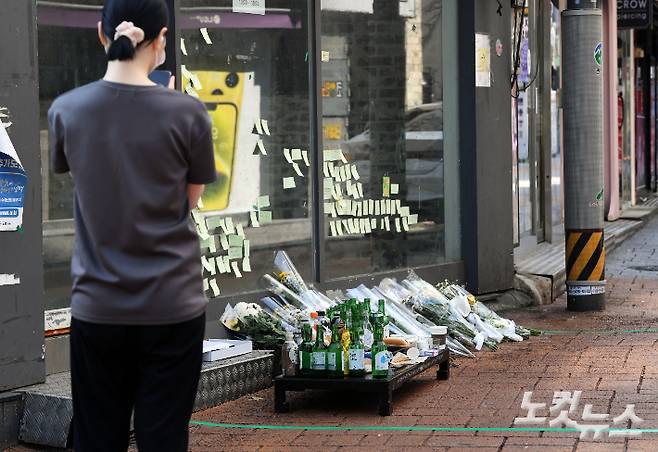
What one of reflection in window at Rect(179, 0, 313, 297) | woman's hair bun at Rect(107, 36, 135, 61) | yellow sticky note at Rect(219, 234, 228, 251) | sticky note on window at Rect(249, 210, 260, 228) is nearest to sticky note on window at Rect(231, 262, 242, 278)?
reflection in window at Rect(179, 0, 313, 297)

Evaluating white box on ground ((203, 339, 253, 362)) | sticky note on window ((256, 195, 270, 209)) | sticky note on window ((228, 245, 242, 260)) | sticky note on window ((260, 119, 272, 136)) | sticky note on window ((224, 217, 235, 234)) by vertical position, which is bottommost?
→ white box on ground ((203, 339, 253, 362))

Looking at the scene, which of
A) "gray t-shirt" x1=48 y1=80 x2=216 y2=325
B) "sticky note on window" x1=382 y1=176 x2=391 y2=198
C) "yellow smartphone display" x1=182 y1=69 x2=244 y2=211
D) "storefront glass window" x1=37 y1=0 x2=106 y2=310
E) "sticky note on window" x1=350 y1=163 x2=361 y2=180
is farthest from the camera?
"sticky note on window" x1=382 y1=176 x2=391 y2=198

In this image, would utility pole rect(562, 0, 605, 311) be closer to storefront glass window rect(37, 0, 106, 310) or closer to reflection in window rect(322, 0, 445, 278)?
reflection in window rect(322, 0, 445, 278)

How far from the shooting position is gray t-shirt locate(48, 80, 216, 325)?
3299 millimetres

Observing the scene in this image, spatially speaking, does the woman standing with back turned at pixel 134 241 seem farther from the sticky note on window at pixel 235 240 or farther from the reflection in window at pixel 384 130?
the reflection in window at pixel 384 130

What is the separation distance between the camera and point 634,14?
22.8m

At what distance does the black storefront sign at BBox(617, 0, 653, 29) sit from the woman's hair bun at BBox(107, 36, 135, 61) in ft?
66.7

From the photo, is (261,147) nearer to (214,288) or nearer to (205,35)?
(205,35)

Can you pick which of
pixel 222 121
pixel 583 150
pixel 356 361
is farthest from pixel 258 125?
pixel 583 150

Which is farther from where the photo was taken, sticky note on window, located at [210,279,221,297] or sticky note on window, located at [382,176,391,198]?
sticky note on window, located at [382,176,391,198]

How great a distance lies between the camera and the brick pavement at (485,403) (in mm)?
5805

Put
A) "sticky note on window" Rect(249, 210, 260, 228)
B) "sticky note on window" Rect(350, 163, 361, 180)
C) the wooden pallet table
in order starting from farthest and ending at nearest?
"sticky note on window" Rect(350, 163, 361, 180) → "sticky note on window" Rect(249, 210, 260, 228) → the wooden pallet table

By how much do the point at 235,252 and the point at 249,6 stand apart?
5.21 ft

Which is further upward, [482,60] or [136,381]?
[482,60]
